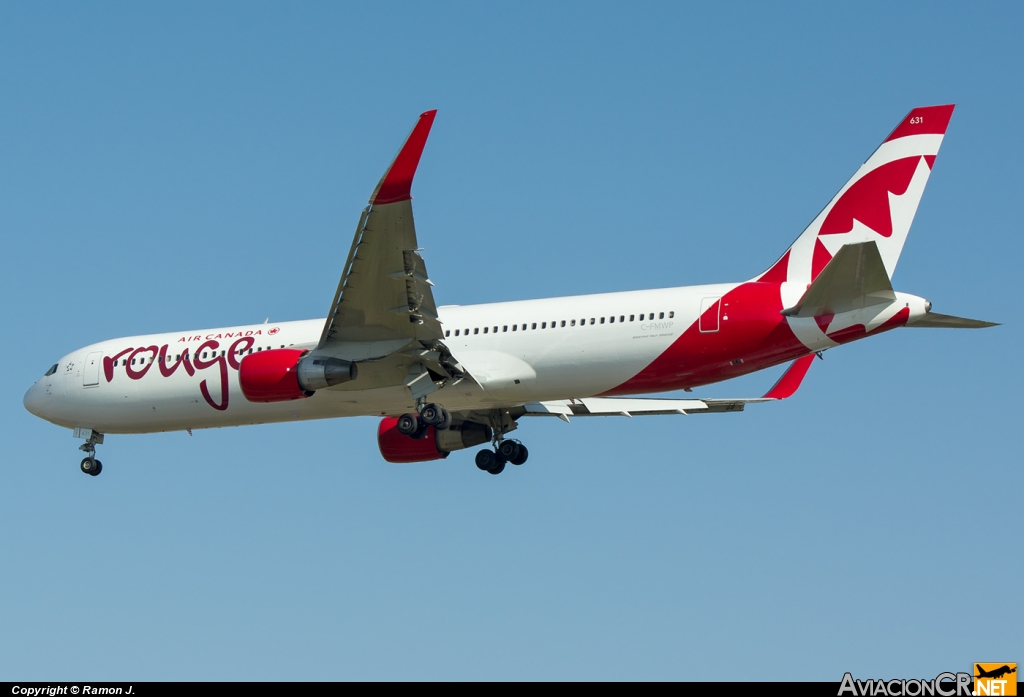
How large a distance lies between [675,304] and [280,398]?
8.63 m

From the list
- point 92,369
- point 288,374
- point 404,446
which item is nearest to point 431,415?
point 288,374

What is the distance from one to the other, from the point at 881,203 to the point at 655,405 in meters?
8.81

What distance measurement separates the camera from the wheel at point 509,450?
112 feet

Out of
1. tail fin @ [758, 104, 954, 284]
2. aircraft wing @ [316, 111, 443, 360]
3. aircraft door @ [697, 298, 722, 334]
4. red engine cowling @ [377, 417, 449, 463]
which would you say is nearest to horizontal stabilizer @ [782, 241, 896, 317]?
aircraft door @ [697, 298, 722, 334]

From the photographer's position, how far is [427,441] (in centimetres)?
3441

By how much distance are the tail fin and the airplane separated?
0.03 meters

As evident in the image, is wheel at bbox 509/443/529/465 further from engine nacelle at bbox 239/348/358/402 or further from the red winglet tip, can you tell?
the red winglet tip

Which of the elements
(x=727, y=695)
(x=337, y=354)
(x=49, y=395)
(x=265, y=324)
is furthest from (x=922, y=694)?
(x=49, y=395)

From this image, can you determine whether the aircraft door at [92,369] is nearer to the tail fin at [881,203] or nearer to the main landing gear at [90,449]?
the main landing gear at [90,449]

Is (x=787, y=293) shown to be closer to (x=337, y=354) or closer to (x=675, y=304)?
(x=675, y=304)

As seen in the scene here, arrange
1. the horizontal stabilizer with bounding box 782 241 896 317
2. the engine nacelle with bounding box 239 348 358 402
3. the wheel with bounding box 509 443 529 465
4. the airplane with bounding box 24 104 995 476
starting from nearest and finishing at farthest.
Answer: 1. the horizontal stabilizer with bounding box 782 241 896 317
2. the airplane with bounding box 24 104 995 476
3. the engine nacelle with bounding box 239 348 358 402
4. the wheel with bounding box 509 443 529 465

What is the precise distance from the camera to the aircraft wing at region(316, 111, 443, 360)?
25.6 metres

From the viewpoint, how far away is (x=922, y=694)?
19.5 meters

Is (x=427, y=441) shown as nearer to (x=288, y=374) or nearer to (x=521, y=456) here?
(x=521, y=456)
